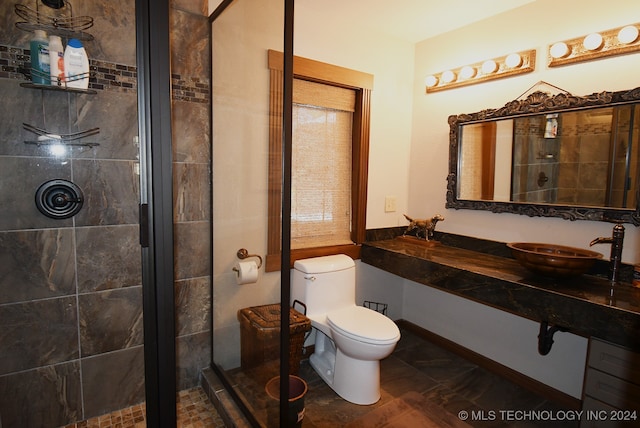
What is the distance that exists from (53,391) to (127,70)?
157 cm

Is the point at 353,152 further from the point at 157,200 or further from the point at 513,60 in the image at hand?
the point at 157,200

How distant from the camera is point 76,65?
61.3 inches

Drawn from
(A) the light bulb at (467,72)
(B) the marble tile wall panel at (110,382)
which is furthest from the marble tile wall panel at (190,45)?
(A) the light bulb at (467,72)

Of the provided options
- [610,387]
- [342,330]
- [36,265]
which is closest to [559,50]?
[610,387]

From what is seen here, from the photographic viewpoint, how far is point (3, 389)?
5.19 ft

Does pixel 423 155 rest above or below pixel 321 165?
above

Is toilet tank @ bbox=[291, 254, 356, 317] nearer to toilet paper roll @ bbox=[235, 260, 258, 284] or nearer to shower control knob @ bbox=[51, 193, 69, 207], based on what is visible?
toilet paper roll @ bbox=[235, 260, 258, 284]

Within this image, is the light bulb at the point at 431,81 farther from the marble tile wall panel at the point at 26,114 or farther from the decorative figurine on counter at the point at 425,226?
the marble tile wall panel at the point at 26,114

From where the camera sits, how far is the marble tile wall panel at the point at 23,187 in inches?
59.2

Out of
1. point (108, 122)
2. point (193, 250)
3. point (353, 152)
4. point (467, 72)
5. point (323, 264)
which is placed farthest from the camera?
point (353, 152)

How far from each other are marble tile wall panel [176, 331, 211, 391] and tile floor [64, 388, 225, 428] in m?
0.09

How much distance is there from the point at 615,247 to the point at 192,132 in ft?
7.84

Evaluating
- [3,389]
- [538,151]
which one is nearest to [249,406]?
[3,389]

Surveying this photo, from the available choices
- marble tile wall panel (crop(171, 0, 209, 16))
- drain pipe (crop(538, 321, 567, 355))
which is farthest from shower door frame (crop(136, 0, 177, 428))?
drain pipe (crop(538, 321, 567, 355))
